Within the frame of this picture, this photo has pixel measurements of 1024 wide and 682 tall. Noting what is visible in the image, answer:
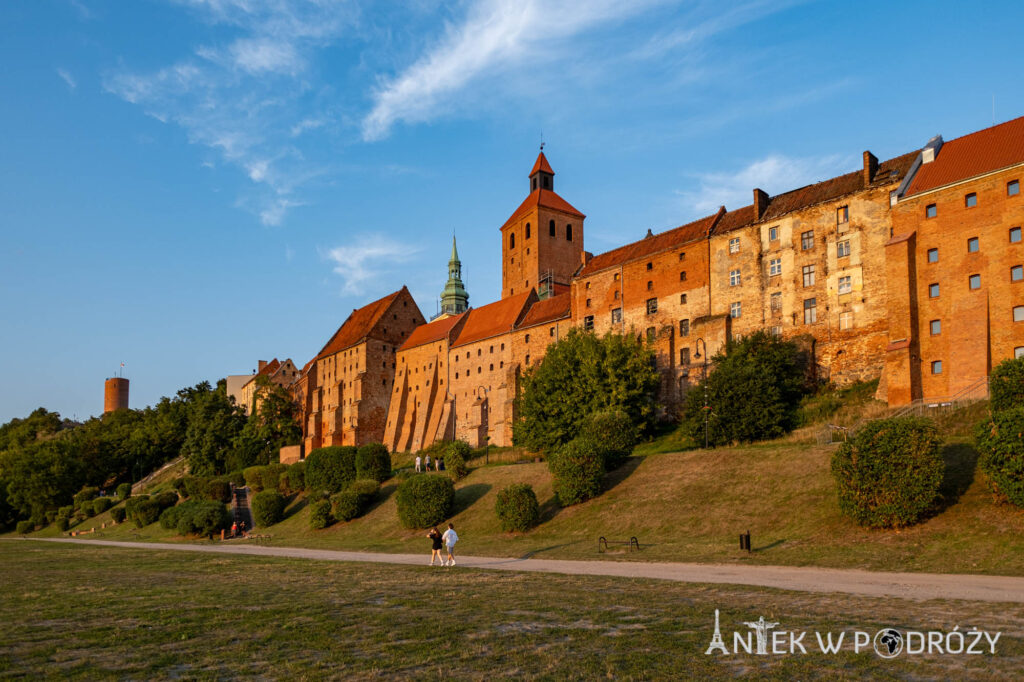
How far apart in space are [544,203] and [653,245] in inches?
1140

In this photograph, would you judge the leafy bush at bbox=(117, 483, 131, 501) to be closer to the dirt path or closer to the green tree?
the green tree

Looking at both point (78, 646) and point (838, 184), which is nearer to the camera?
point (78, 646)

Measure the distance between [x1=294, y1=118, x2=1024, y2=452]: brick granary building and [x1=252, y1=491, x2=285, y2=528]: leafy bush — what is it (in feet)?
58.8

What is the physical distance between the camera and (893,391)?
37969 mm

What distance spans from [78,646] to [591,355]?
39040mm

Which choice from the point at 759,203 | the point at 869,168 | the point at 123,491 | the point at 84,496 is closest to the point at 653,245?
the point at 759,203

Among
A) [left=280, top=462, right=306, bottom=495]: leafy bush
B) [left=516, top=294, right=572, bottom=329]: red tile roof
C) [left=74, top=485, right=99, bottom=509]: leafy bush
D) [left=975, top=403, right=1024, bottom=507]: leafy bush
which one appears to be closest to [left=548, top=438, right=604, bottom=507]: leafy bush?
[left=975, top=403, right=1024, bottom=507]: leafy bush

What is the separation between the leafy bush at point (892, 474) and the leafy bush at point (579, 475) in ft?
39.5

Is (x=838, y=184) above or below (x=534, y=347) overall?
above

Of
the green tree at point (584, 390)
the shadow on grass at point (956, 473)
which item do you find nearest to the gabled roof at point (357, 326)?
the green tree at point (584, 390)

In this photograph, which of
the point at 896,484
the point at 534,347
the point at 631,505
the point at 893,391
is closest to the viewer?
the point at 896,484

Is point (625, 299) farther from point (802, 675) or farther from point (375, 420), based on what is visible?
point (802, 675)

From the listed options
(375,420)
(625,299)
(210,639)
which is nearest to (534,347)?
(625,299)

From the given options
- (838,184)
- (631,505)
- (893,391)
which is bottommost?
(631,505)
